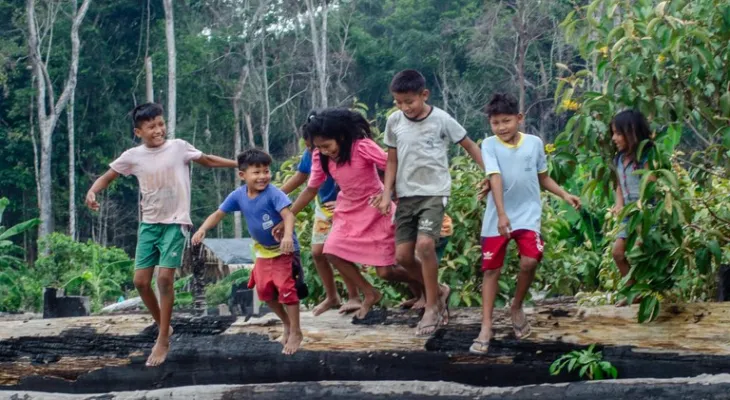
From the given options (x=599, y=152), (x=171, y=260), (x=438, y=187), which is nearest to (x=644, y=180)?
(x=599, y=152)

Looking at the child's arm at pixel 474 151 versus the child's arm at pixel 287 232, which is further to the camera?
the child's arm at pixel 474 151

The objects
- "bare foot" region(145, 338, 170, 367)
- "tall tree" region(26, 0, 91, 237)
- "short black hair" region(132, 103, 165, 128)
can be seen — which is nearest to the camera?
"short black hair" region(132, 103, 165, 128)

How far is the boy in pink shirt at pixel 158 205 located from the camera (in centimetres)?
612

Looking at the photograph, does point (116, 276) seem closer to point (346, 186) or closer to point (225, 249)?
point (225, 249)

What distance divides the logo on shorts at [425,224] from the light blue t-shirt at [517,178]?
313mm

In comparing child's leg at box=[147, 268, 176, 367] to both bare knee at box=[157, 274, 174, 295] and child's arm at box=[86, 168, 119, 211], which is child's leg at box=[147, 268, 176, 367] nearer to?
bare knee at box=[157, 274, 174, 295]

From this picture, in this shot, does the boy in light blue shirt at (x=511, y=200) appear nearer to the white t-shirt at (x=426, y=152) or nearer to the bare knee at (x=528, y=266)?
A: the bare knee at (x=528, y=266)

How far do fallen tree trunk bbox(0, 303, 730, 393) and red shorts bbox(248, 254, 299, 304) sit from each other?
36 centimetres

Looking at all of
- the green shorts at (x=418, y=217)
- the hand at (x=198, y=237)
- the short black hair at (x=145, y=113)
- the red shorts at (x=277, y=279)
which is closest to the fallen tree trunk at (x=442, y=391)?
the red shorts at (x=277, y=279)

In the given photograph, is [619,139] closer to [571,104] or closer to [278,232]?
[571,104]

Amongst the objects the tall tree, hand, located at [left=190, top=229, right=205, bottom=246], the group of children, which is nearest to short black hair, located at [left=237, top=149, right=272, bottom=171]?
the group of children

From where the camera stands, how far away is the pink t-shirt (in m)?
6.17

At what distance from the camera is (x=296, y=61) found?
34875 millimetres

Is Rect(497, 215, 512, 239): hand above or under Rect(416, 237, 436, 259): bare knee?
above
